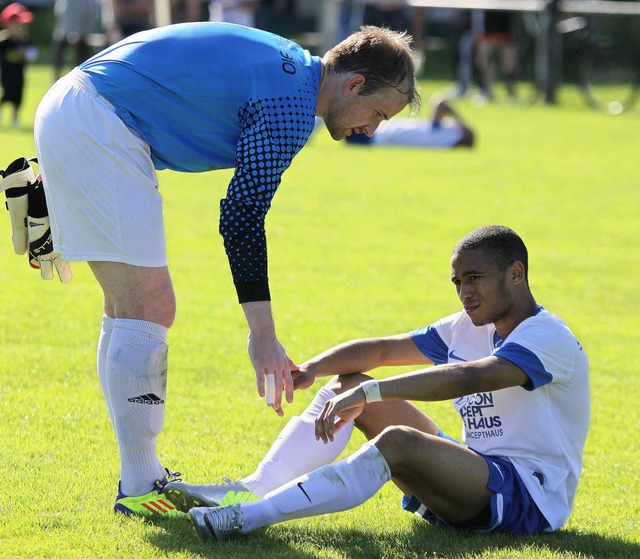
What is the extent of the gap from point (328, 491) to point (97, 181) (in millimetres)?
1314

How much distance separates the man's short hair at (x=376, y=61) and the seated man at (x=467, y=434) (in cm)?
63

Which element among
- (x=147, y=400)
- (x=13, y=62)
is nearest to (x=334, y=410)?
(x=147, y=400)

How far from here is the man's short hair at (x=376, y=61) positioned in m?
4.11

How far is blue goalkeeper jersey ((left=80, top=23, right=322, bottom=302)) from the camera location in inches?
154

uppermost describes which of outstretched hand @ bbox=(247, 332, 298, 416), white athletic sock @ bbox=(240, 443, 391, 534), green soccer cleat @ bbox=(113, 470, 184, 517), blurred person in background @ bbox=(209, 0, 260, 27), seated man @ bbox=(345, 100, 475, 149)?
blurred person in background @ bbox=(209, 0, 260, 27)

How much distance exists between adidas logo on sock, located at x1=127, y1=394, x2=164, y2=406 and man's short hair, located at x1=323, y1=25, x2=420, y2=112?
1.31 metres

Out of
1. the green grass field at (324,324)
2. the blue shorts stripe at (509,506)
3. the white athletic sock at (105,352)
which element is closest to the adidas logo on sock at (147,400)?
the white athletic sock at (105,352)

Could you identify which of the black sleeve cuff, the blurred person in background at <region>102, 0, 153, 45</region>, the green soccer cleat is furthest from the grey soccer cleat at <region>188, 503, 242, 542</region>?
the blurred person in background at <region>102, 0, 153, 45</region>

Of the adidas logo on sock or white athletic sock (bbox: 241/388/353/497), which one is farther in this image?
white athletic sock (bbox: 241/388/353/497)

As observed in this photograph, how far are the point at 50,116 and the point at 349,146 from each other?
44.6 ft

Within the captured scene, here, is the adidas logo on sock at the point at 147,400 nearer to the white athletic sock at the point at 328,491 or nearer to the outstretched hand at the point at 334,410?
the white athletic sock at the point at 328,491

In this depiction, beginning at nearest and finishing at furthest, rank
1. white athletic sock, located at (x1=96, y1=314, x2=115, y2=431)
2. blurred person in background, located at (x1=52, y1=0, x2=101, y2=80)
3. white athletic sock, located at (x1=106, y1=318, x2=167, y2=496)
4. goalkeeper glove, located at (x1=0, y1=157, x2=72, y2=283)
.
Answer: white athletic sock, located at (x1=106, y1=318, x2=167, y2=496)
white athletic sock, located at (x1=96, y1=314, x2=115, y2=431)
goalkeeper glove, located at (x1=0, y1=157, x2=72, y2=283)
blurred person in background, located at (x1=52, y1=0, x2=101, y2=80)

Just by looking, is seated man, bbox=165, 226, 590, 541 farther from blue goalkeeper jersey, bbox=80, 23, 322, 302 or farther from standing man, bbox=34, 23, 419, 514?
blue goalkeeper jersey, bbox=80, 23, 322, 302

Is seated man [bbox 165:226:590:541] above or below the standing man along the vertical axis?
below
